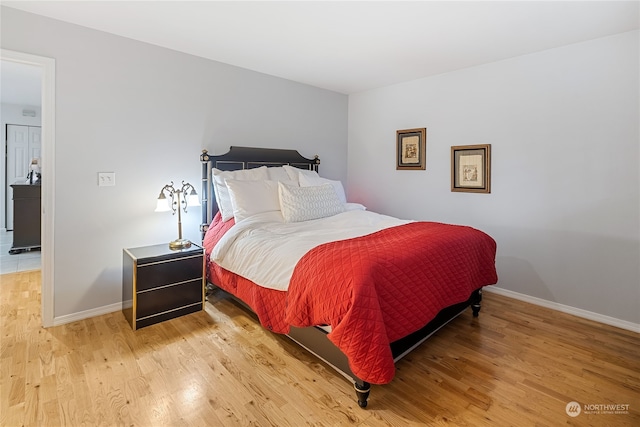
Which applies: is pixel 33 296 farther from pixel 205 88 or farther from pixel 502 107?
pixel 502 107

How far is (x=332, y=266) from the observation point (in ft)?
6.16

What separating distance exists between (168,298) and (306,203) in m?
1.45

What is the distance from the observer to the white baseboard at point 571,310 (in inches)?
108

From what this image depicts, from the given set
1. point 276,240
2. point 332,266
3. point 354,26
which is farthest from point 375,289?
point 354,26

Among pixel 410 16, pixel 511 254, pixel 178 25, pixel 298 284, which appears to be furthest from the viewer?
pixel 511 254

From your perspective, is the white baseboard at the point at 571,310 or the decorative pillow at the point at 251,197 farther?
the decorative pillow at the point at 251,197

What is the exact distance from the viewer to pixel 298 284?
201cm

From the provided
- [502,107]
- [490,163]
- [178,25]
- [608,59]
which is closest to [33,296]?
[178,25]

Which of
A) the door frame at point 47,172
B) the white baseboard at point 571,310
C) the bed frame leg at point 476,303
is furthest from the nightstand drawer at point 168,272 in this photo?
the white baseboard at point 571,310

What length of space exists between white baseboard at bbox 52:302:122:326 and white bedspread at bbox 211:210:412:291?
3.27 feet

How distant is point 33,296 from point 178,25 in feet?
9.34

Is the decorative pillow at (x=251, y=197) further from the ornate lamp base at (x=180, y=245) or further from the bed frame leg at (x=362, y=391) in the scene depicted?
the bed frame leg at (x=362, y=391)

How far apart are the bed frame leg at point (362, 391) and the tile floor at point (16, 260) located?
424cm

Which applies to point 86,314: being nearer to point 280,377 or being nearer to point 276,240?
point 276,240
